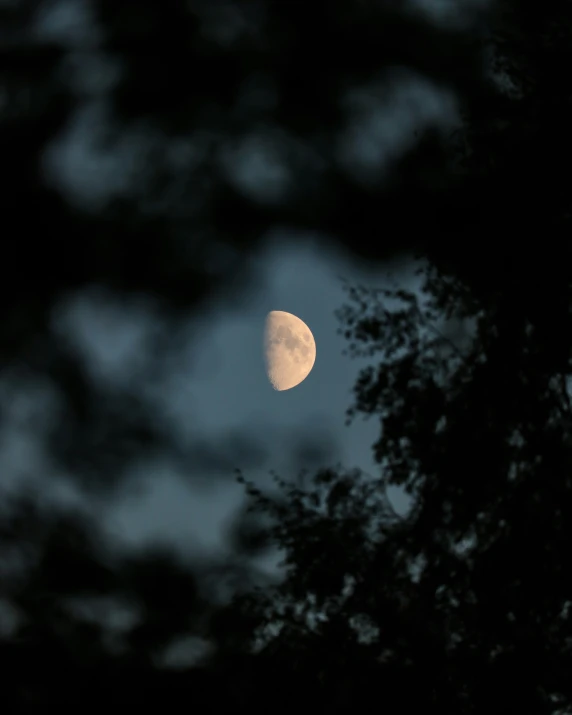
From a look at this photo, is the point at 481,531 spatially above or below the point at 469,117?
below

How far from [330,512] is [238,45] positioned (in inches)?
149

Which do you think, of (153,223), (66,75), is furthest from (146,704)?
(66,75)

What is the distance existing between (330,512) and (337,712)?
5.43 ft

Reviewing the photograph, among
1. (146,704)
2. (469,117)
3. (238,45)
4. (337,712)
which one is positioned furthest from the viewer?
(469,117)

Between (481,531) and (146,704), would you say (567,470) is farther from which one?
(146,704)

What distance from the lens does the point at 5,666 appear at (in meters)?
3.54

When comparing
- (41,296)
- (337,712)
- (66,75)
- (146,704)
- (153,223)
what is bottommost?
(146,704)

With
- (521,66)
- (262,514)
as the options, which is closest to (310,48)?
(262,514)

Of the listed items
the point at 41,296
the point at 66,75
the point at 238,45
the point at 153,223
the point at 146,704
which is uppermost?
the point at 238,45

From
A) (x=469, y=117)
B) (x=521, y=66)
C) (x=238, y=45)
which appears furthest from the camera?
(x=521, y=66)

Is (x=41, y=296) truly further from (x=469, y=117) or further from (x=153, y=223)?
(x=469, y=117)

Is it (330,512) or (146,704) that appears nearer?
(146,704)

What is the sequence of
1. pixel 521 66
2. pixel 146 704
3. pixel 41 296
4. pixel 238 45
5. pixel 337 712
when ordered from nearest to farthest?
pixel 41 296
pixel 146 704
pixel 238 45
pixel 337 712
pixel 521 66

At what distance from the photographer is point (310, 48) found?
487 cm
